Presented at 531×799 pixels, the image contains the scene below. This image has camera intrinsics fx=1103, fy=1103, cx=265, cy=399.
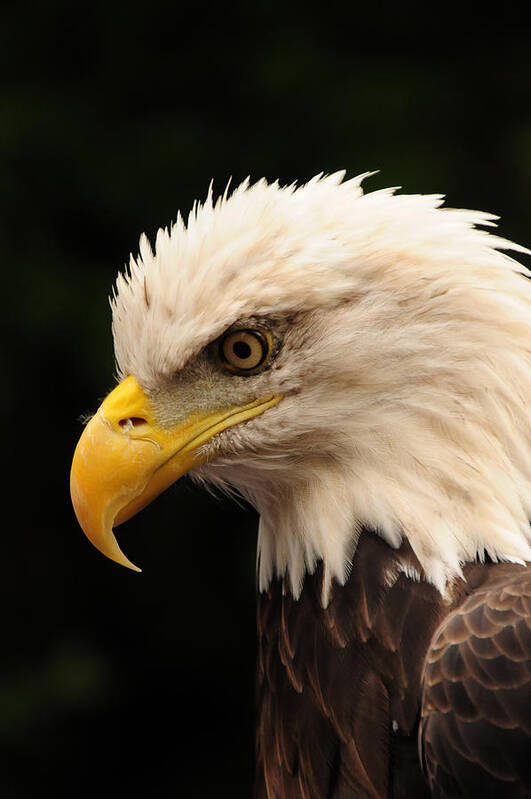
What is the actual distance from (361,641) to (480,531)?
11.2 inches

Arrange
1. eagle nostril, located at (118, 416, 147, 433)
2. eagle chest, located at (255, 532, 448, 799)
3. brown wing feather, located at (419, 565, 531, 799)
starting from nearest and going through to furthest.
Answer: brown wing feather, located at (419, 565, 531, 799) → eagle chest, located at (255, 532, 448, 799) → eagle nostril, located at (118, 416, 147, 433)

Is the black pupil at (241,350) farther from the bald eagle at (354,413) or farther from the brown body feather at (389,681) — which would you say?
the brown body feather at (389,681)

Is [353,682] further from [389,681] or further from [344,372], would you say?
[344,372]

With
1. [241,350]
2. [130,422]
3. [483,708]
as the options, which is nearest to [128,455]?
[130,422]

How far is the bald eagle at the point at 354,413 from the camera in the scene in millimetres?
1877

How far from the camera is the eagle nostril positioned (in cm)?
195

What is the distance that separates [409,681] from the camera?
1.83m

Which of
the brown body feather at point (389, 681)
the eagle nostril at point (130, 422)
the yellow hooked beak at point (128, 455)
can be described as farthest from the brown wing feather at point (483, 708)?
the eagle nostril at point (130, 422)

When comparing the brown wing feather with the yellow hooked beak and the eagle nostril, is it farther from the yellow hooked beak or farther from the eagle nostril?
the eagle nostril

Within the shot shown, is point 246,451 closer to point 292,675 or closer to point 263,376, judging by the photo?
point 263,376

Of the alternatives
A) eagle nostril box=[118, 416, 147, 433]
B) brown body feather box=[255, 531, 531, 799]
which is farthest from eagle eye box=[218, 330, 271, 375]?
brown body feather box=[255, 531, 531, 799]

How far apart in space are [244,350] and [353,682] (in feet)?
1.99

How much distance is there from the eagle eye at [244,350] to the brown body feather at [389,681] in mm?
365

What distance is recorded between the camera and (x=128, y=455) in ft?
6.28
